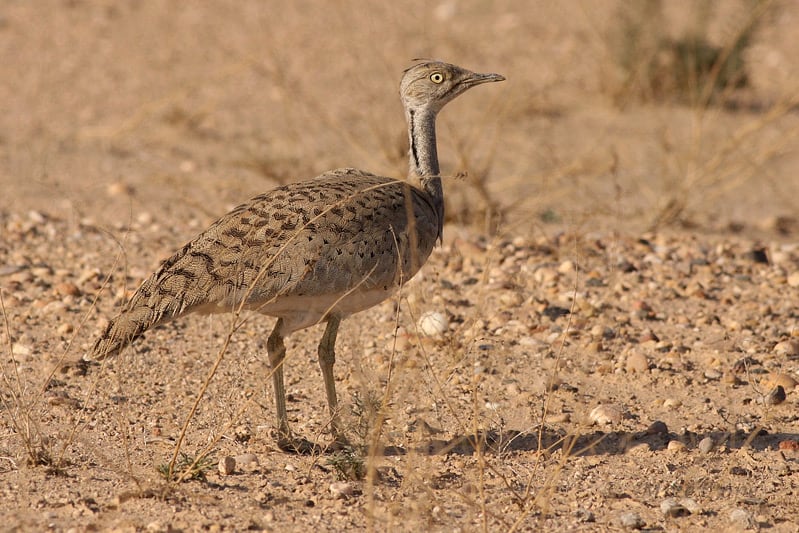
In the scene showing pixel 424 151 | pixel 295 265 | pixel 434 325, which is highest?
pixel 424 151

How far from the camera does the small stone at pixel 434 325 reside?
16.3 ft

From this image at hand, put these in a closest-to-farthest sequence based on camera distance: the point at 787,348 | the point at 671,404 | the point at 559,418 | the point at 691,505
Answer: the point at 691,505
the point at 559,418
the point at 671,404
the point at 787,348

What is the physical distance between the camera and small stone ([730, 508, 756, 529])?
356cm

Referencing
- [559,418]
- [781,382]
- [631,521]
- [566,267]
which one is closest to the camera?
[631,521]

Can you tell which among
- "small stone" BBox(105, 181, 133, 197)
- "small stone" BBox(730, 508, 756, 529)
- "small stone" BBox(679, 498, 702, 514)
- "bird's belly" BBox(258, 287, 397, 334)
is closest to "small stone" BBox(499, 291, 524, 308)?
"bird's belly" BBox(258, 287, 397, 334)

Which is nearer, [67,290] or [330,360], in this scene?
[330,360]

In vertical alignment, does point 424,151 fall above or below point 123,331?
above

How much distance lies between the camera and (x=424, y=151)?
473 centimetres

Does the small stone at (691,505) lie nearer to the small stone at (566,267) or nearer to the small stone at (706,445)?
the small stone at (706,445)

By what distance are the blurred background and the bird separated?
199 cm

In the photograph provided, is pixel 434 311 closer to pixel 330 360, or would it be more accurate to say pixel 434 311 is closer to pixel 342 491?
pixel 330 360

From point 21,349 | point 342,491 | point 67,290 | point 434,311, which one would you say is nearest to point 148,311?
point 342,491

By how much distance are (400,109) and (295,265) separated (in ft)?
17.1

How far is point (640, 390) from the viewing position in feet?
15.2
